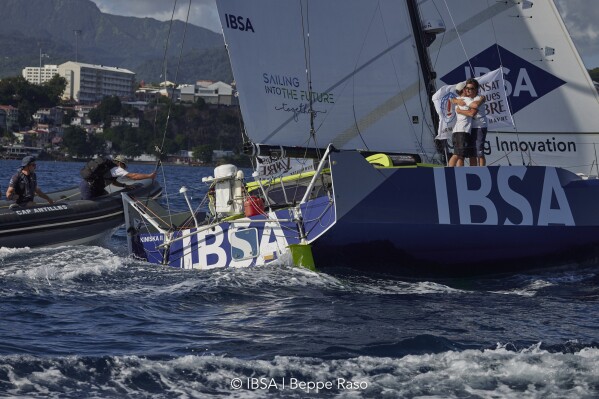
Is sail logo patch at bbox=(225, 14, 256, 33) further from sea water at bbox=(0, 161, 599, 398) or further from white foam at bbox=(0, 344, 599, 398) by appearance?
white foam at bbox=(0, 344, 599, 398)

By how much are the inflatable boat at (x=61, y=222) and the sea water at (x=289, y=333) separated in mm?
1798

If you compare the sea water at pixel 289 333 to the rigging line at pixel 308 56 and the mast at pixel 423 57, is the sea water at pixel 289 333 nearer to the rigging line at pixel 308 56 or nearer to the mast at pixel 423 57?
the rigging line at pixel 308 56

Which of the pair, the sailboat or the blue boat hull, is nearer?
the blue boat hull

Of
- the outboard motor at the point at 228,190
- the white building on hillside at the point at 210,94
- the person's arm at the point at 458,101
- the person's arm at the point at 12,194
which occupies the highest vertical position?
the white building on hillside at the point at 210,94

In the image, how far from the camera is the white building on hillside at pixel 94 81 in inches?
5896

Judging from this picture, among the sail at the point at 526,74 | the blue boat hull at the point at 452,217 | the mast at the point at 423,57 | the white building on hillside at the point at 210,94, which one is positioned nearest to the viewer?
the blue boat hull at the point at 452,217

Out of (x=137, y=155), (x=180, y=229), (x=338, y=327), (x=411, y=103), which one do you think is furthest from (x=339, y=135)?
(x=137, y=155)

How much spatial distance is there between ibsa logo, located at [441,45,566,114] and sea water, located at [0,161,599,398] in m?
2.56

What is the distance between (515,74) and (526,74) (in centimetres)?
12

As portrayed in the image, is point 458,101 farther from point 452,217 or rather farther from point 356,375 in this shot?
point 356,375

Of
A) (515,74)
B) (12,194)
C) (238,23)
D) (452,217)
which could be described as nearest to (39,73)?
Answer: (12,194)

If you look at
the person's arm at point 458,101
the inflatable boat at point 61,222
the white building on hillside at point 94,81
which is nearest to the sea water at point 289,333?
the person's arm at point 458,101

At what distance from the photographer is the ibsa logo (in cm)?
1134

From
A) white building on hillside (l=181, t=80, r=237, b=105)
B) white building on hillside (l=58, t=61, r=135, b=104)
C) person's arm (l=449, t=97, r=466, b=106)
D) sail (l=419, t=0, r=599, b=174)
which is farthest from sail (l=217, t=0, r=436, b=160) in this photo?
white building on hillside (l=58, t=61, r=135, b=104)
